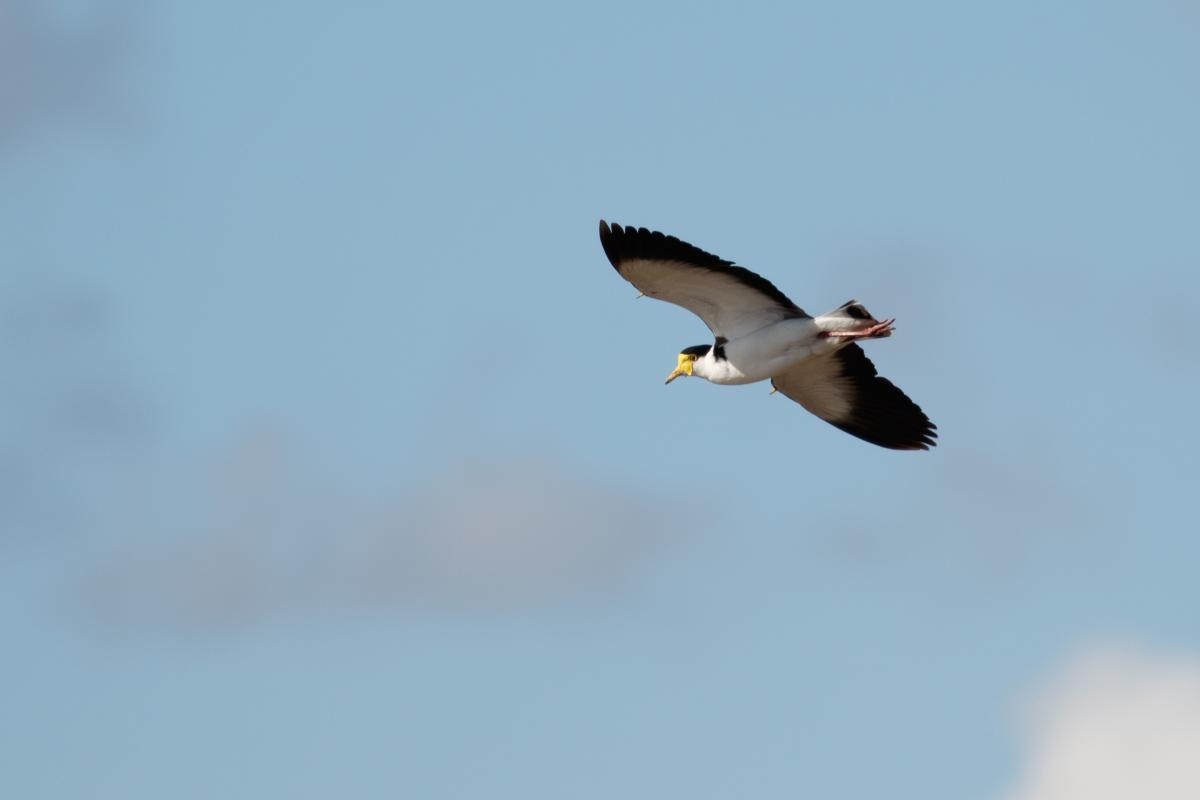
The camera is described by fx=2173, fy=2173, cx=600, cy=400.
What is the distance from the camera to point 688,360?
28.2 meters

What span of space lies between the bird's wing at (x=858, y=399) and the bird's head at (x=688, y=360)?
4.63ft

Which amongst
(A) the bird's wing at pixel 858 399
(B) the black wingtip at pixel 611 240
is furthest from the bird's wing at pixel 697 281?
(A) the bird's wing at pixel 858 399

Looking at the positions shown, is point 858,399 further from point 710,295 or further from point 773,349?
point 710,295

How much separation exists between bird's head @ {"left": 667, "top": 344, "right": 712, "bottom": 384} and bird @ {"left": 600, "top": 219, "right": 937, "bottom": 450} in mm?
13

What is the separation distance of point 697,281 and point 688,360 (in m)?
2.19

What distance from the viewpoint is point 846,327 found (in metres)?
26.4

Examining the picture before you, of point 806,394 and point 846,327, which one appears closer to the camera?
point 846,327

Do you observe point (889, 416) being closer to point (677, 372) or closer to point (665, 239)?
point (677, 372)

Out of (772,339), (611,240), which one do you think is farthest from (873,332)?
(611,240)

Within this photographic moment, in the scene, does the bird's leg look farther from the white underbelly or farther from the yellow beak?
the yellow beak

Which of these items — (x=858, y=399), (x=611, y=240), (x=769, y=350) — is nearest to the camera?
(x=611, y=240)

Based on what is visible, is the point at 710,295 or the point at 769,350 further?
the point at 769,350

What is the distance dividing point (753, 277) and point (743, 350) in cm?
133

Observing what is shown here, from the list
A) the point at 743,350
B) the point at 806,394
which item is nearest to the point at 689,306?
the point at 743,350
